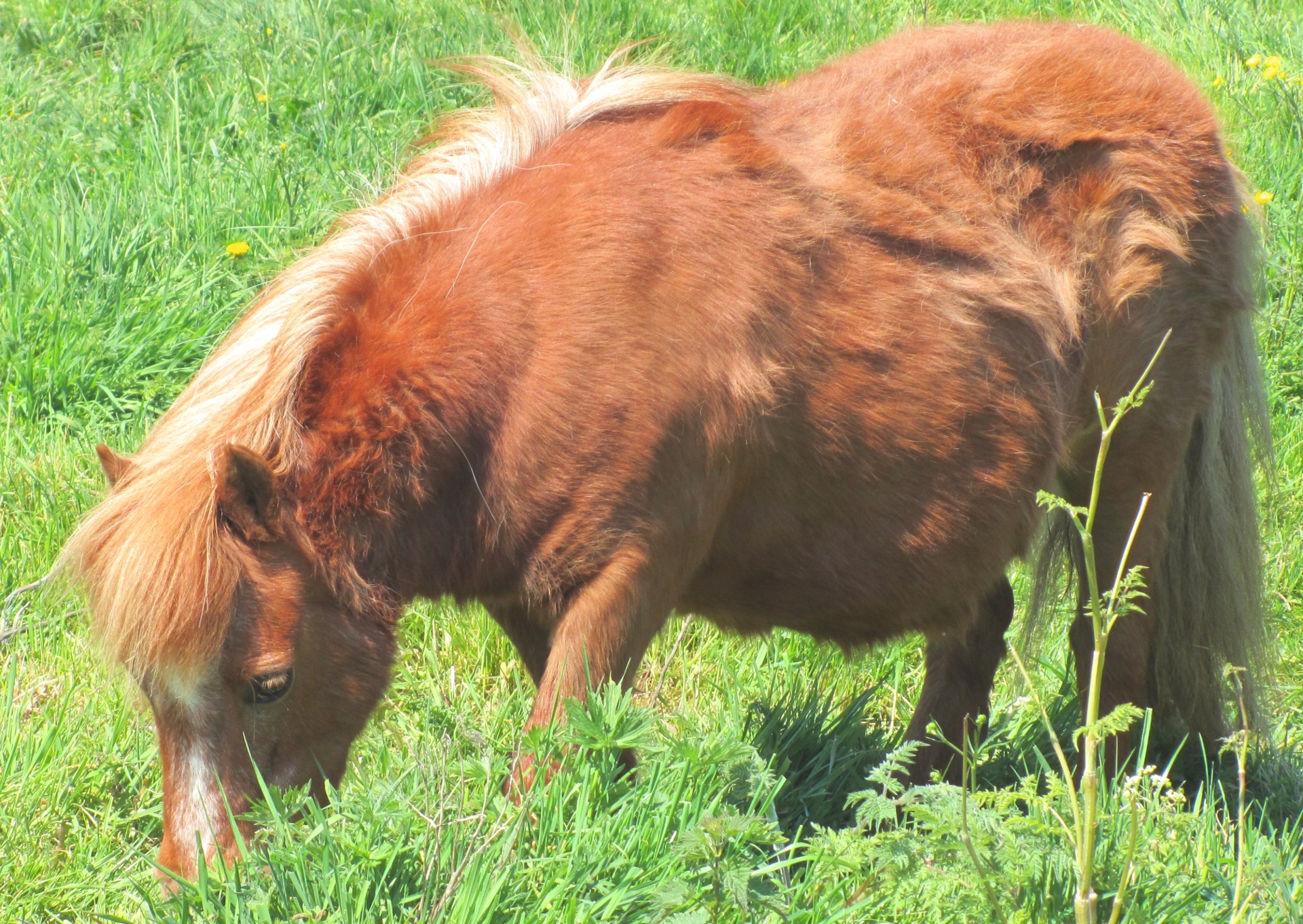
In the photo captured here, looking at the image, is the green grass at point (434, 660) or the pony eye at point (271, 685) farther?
the pony eye at point (271, 685)

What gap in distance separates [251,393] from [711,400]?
91cm

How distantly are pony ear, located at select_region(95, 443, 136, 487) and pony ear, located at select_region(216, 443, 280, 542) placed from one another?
0.28m

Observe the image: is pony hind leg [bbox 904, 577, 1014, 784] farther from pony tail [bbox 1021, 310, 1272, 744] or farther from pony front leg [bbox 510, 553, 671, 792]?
pony front leg [bbox 510, 553, 671, 792]

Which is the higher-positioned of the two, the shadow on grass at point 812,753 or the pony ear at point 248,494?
the pony ear at point 248,494

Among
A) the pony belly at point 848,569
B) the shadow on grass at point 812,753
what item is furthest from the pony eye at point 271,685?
the shadow on grass at point 812,753

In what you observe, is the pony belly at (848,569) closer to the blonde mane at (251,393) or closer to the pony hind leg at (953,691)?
the pony hind leg at (953,691)

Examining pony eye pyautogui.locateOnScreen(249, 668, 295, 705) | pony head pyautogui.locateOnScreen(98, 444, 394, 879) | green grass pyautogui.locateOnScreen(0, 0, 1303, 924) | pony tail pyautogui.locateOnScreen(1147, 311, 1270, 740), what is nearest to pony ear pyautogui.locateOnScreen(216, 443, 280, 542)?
pony head pyautogui.locateOnScreen(98, 444, 394, 879)

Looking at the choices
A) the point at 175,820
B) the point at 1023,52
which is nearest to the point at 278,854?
the point at 175,820

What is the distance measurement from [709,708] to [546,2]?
4.14 m

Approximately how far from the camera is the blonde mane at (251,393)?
2.29m

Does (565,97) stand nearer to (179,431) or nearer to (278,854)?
(179,431)

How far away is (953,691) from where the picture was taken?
3793 millimetres

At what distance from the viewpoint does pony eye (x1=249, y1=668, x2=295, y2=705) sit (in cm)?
238

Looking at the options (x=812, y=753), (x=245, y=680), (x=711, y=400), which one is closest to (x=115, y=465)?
(x=245, y=680)
